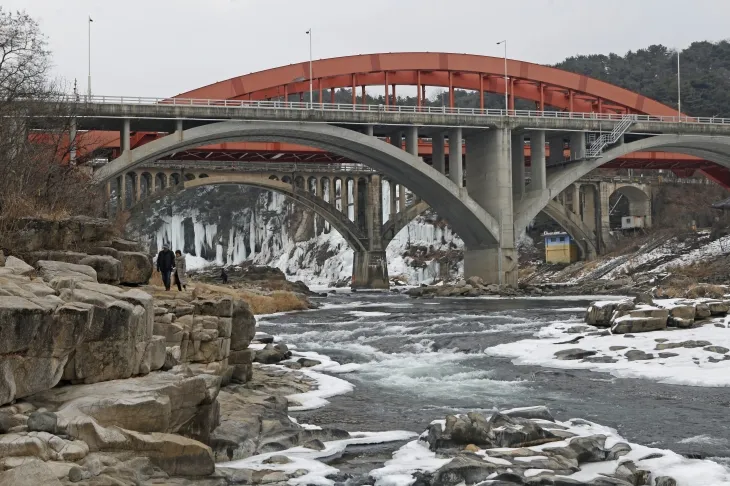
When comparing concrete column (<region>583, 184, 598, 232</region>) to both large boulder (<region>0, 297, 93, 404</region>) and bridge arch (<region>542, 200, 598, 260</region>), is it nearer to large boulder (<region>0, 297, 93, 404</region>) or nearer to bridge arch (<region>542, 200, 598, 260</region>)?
bridge arch (<region>542, 200, 598, 260</region>)

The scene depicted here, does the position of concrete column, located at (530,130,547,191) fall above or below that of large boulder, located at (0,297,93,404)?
above

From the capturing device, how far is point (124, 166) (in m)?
41.5

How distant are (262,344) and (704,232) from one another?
45868mm

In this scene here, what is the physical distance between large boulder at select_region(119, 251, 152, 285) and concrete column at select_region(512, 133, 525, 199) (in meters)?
40.6

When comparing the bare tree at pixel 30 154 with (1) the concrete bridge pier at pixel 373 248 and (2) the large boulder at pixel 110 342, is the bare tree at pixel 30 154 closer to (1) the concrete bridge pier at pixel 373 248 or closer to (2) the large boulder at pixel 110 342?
(2) the large boulder at pixel 110 342

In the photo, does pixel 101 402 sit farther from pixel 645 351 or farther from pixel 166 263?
pixel 645 351

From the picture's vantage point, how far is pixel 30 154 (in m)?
20.6

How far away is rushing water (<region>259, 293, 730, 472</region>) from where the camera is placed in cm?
1163

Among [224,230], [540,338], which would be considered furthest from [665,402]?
[224,230]

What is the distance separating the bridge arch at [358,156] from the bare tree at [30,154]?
27.4ft

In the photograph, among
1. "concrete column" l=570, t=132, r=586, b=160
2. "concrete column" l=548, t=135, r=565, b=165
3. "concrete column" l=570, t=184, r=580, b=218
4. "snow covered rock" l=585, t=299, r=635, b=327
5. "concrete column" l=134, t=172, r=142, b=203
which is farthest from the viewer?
"concrete column" l=570, t=184, r=580, b=218

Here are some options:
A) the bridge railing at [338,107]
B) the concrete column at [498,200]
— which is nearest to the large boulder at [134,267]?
the bridge railing at [338,107]

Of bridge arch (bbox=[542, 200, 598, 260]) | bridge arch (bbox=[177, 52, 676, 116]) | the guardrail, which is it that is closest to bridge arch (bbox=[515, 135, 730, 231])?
bridge arch (bbox=[177, 52, 676, 116])

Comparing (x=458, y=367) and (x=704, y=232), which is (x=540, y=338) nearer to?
(x=458, y=367)
